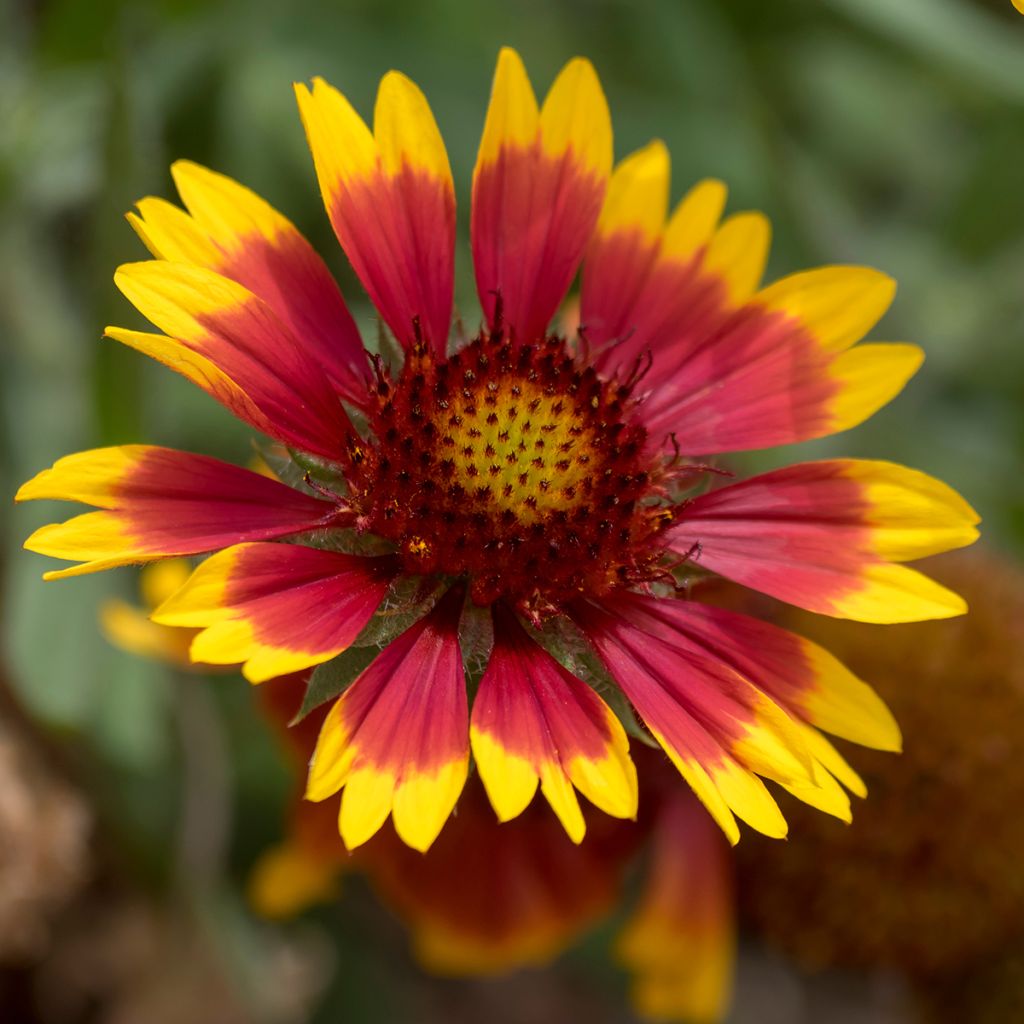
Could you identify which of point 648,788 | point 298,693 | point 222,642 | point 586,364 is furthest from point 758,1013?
point 222,642

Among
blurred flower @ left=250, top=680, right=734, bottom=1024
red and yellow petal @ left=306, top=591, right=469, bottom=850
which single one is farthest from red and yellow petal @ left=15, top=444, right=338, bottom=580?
blurred flower @ left=250, top=680, right=734, bottom=1024

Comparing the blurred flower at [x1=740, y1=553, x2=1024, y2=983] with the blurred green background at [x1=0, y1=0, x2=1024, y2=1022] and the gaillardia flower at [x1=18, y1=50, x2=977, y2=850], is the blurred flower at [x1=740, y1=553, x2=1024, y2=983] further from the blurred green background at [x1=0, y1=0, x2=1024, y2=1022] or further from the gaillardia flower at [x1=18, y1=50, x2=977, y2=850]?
the blurred green background at [x1=0, y1=0, x2=1024, y2=1022]

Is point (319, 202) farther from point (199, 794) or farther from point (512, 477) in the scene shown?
point (512, 477)

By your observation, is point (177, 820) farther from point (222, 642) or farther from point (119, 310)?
point (222, 642)

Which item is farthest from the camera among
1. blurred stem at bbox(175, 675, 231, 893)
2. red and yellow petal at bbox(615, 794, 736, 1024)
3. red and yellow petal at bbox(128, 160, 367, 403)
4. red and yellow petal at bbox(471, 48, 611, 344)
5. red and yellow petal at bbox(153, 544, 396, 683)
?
blurred stem at bbox(175, 675, 231, 893)

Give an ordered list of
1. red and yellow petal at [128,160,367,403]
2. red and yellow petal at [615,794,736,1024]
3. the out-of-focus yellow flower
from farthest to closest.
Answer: red and yellow petal at [615,794,736,1024]
the out-of-focus yellow flower
red and yellow petal at [128,160,367,403]
